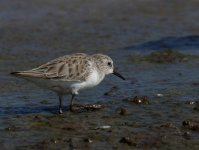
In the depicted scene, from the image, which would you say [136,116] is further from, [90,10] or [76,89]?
[90,10]

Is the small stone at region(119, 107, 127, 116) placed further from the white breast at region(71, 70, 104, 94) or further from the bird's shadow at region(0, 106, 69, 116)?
the bird's shadow at region(0, 106, 69, 116)

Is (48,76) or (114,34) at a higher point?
(114,34)

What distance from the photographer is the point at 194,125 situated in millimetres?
9398

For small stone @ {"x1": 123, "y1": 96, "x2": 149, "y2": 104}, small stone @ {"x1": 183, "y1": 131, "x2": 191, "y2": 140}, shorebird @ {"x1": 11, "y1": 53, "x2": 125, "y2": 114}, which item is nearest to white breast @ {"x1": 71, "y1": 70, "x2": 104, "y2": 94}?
shorebird @ {"x1": 11, "y1": 53, "x2": 125, "y2": 114}

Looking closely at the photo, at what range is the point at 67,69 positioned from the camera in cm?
1052

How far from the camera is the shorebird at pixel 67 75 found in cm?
1024

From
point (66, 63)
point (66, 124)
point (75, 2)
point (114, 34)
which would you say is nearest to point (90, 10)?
point (75, 2)

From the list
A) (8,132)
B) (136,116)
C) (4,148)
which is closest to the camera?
(4,148)

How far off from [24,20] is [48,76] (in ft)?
22.1

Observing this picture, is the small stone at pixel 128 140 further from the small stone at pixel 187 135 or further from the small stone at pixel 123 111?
the small stone at pixel 123 111

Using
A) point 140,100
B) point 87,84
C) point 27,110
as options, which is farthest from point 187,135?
point 27,110

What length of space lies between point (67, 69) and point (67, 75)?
12 centimetres

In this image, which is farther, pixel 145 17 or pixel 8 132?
pixel 145 17

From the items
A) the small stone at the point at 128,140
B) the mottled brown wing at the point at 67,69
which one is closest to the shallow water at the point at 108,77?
the small stone at the point at 128,140
